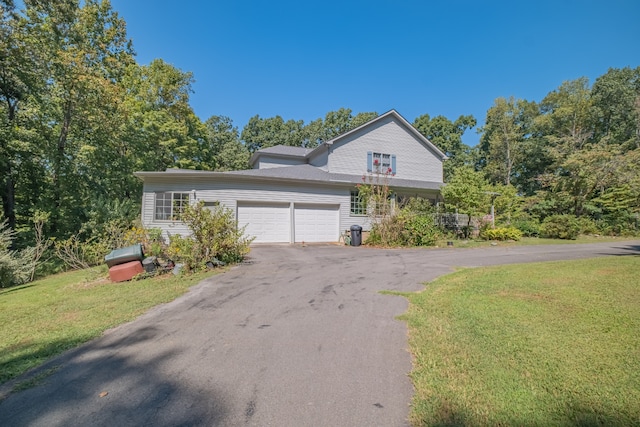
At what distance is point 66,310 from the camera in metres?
5.12

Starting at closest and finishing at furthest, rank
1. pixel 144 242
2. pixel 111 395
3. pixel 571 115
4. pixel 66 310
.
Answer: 1. pixel 111 395
2. pixel 66 310
3. pixel 144 242
4. pixel 571 115

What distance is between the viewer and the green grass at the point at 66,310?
11.5 feet

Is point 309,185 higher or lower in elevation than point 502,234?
higher

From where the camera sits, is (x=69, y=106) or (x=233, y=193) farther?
(x=69, y=106)

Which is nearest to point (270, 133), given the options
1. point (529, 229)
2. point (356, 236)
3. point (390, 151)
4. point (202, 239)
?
point (390, 151)

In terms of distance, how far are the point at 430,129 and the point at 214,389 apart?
126 ft

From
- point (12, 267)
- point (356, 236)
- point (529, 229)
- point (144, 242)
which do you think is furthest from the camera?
point (529, 229)

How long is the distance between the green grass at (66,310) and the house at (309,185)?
13.9ft

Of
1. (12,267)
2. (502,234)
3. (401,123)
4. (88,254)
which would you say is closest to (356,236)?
(502,234)

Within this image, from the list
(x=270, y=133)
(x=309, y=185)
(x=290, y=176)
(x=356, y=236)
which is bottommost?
(x=356, y=236)

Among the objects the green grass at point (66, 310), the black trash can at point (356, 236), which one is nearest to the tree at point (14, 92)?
the green grass at point (66, 310)

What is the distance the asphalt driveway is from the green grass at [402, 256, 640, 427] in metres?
0.33

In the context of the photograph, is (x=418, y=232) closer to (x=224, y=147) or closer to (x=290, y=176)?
(x=290, y=176)

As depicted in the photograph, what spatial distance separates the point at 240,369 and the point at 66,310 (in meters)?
4.39
